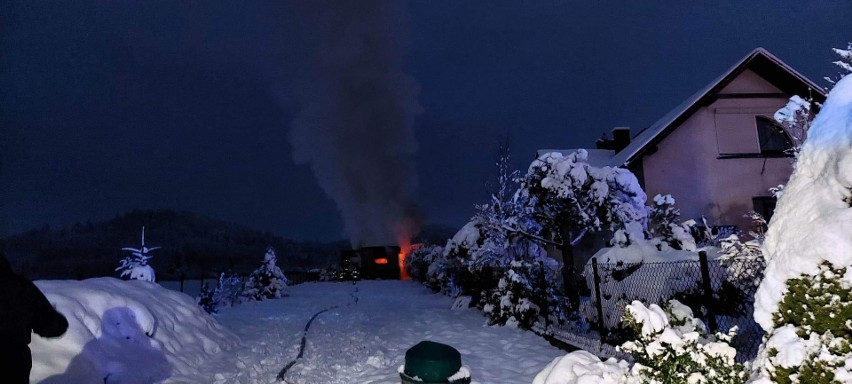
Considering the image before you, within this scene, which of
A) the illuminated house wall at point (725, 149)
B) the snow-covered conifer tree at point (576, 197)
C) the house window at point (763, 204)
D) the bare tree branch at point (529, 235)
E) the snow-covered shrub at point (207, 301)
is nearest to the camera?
the snow-covered conifer tree at point (576, 197)

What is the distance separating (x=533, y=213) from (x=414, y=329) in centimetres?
496

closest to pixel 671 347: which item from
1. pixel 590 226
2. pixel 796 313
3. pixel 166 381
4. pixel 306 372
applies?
pixel 796 313

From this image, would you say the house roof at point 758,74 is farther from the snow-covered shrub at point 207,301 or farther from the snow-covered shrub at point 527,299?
the snow-covered shrub at point 207,301

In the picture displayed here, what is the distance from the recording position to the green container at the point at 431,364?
3539 millimetres

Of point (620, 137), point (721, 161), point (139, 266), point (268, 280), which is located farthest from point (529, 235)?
point (268, 280)

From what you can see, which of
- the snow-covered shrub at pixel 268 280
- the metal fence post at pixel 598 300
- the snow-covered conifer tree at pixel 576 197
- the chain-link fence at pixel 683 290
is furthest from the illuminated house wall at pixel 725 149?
the snow-covered shrub at pixel 268 280

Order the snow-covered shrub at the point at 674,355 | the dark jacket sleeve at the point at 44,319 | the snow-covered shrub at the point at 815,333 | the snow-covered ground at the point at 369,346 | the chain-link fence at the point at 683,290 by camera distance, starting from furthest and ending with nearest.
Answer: the chain-link fence at the point at 683,290 < the snow-covered ground at the point at 369,346 < the snow-covered shrub at the point at 674,355 < the dark jacket sleeve at the point at 44,319 < the snow-covered shrub at the point at 815,333

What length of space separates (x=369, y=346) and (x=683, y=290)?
18.2ft

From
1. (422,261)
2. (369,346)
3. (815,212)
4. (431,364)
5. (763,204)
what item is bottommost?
(369,346)

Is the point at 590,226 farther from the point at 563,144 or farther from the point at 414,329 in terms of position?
the point at 563,144

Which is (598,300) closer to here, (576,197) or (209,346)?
(576,197)

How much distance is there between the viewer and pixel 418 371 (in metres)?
3.58

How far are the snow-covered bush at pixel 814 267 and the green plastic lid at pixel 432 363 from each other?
6.60 feet

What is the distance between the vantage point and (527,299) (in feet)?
32.3
